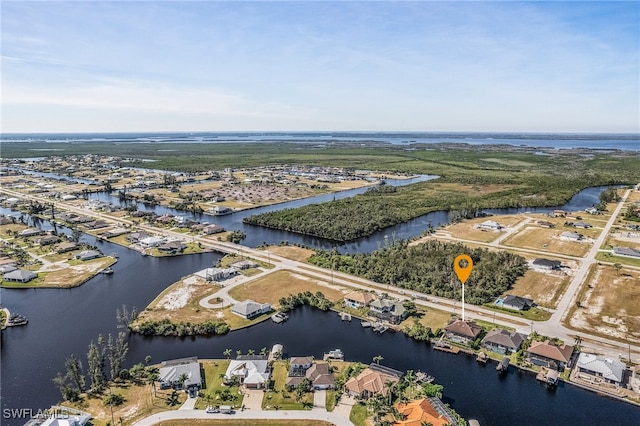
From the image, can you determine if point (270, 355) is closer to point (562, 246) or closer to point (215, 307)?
point (215, 307)

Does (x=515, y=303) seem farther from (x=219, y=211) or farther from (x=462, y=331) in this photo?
(x=219, y=211)

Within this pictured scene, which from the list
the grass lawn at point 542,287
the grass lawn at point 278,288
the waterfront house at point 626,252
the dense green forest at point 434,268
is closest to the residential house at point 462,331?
the dense green forest at point 434,268

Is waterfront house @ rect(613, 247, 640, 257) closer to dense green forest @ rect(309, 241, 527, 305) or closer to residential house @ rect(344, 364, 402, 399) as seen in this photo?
dense green forest @ rect(309, 241, 527, 305)

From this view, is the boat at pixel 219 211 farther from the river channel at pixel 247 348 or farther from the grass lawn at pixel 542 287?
the grass lawn at pixel 542 287

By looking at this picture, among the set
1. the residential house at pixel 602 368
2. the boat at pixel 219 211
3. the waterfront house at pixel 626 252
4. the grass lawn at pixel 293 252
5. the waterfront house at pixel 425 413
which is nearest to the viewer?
the waterfront house at pixel 425 413

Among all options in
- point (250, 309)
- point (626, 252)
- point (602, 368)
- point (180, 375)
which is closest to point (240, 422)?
point (180, 375)

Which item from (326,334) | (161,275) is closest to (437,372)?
(326,334)

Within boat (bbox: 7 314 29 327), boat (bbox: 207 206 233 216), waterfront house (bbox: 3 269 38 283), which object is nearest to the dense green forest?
boat (bbox: 7 314 29 327)

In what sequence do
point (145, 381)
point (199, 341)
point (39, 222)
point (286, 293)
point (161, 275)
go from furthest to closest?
1. point (39, 222)
2. point (161, 275)
3. point (286, 293)
4. point (199, 341)
5. point (145, 381)
